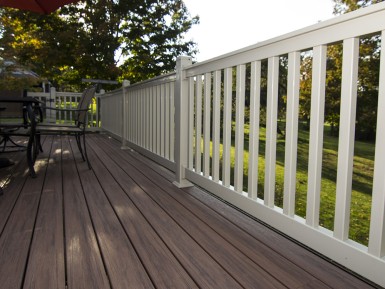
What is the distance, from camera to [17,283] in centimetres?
106

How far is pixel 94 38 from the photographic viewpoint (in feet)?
34.8

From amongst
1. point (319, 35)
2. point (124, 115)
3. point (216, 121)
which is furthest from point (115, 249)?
point (124, 115)

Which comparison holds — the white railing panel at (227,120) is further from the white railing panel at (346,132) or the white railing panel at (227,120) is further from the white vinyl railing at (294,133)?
the white railing panel at (346,132)

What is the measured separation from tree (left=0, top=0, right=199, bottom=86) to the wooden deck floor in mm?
9340

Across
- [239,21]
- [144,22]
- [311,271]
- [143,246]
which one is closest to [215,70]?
[143,246]

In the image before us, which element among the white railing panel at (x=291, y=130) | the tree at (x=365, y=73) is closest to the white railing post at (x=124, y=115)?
the white railing panel at (x=291, y=130)

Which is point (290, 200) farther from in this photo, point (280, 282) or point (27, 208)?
point (27, 208)

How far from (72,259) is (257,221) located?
38.2 inches

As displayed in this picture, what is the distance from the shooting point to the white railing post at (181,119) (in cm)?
244

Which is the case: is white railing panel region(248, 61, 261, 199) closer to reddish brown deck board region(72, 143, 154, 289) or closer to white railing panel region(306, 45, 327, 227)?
white railing panel region(306, 45, 327, 227)

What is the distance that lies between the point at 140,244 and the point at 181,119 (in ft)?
4.18

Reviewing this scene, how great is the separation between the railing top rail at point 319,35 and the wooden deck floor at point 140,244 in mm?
878

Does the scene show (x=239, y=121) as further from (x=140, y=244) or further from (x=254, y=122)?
(x=140, y=244)

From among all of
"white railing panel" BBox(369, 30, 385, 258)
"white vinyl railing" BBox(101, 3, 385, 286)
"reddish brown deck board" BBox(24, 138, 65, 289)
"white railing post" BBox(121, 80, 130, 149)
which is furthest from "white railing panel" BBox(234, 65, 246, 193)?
"white railing post" BBox(121, 80, 130, 149)
